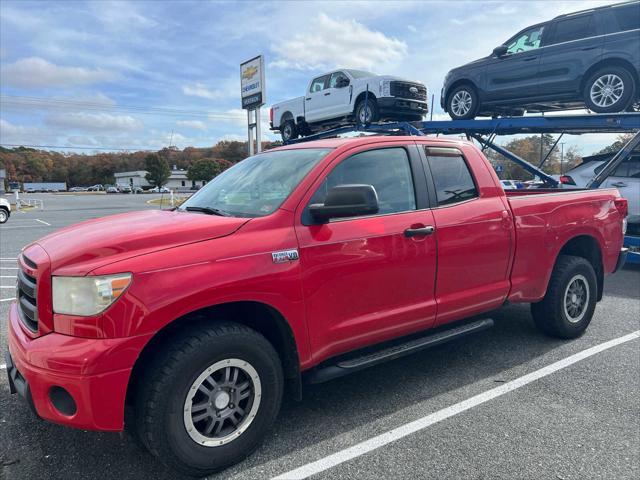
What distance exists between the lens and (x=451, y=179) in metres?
3.90

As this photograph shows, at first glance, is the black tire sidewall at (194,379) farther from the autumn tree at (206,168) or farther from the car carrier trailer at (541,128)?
the autumn tree at (206,168)

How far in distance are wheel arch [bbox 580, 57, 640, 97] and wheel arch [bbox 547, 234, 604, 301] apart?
4.19 m

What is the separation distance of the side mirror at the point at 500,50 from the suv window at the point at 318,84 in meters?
4.82

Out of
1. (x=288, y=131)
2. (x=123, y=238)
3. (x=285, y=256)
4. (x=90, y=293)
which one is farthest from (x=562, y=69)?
(x=90, y=293)

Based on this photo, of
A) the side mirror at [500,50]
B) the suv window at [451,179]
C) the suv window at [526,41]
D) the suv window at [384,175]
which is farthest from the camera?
the side mirror at [500,50]

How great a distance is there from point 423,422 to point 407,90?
30.4 ft

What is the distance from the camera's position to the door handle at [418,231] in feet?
10.9

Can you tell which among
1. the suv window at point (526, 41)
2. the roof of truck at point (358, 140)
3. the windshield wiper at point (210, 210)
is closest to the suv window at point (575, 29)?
the suv window at point (526, 41)

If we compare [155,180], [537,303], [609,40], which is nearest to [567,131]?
[609,40]

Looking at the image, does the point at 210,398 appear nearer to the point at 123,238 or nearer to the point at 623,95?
the point at 123,238

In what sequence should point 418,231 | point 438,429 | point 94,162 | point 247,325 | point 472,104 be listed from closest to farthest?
point 247,325 < point 438,429 < point 418,231 < point 472,104 < point 94,162

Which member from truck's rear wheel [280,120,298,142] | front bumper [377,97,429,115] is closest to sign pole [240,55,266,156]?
truck's rear wheel [280,120,298,142]

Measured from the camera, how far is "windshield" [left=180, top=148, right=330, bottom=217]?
123 inches

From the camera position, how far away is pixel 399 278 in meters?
3.31
